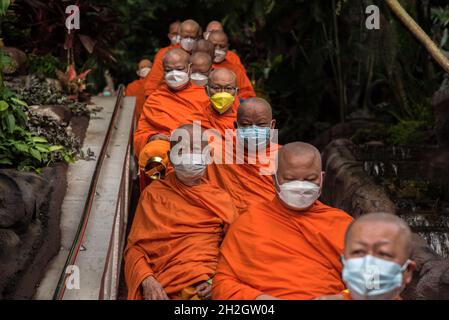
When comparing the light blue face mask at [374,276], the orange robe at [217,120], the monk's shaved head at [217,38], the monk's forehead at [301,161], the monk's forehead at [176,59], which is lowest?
the light blue face mask at [374,276]

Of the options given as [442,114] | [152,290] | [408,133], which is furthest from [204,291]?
[408,133]

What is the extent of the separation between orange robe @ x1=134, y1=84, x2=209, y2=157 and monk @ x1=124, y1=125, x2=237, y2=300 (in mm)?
2183

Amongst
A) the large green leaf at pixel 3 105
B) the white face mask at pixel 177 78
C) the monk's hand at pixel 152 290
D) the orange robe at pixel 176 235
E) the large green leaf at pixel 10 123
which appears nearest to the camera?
the monk's hand at pixel 152 290

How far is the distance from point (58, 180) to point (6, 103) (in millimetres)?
768

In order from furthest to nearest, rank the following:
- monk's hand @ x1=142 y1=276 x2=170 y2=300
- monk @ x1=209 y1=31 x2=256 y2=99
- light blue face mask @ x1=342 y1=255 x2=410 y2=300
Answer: monk @ x1=209 y1=31 x2=256 y2=99, monk's hand @ x1=142 y1=276 x2=170 y2=300, light blue face mask @ x1=342 y1=255 x2=410 y2=300

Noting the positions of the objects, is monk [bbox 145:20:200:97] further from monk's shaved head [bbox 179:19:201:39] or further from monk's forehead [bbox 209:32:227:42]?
monk's forehead [bbox 209:32:227:42]

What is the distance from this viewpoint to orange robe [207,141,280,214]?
6691 mm

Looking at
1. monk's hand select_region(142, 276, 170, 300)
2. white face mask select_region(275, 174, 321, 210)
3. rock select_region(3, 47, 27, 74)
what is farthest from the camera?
rock select_region(3, 47, 27, 74)

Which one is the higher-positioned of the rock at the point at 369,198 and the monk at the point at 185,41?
the monk at the point at 185,41

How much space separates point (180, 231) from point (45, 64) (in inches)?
247

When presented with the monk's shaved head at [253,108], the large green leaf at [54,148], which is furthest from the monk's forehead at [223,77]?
the large green leaf at [54,148]

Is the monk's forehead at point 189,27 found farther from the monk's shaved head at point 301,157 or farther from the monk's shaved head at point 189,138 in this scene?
the monk's shaved head at point 301,157

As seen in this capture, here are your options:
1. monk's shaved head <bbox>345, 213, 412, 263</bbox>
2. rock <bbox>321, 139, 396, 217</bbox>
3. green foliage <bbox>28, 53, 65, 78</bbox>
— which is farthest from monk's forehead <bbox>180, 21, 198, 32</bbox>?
monk's shaved head <bbox>345, 213, 412, 263</bbox>

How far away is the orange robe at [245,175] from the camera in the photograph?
22.0 ft
